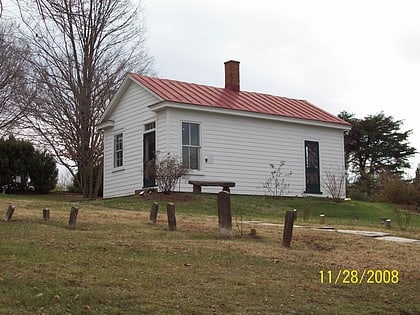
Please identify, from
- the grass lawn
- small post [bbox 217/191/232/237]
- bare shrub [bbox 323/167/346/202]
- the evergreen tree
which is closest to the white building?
bare shrub [bbox 323/167/346/202]

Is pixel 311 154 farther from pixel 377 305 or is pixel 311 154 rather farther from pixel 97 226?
pixel 377 305

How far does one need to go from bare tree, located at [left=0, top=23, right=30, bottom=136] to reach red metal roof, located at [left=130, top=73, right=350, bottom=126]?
970 centimetres

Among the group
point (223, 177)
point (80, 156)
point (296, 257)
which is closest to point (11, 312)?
point (296, 257)

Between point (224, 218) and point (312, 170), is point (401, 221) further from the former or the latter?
point (224, 218)

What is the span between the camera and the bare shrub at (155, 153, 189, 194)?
21.8 m

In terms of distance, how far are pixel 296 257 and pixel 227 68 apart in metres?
18.6

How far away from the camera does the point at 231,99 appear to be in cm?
2611

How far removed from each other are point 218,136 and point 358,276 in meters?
15.1

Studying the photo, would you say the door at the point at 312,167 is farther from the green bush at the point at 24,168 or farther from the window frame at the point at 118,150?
the green bush at the point at 24,168

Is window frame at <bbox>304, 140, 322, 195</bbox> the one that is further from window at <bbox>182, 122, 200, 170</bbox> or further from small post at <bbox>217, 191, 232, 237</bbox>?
small post at <bbox>217, 191, 232, 237</bbox>

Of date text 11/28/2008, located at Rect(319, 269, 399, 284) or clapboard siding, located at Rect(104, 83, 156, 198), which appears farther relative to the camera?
clapboard siding, located at Rect(104, 83, 156, 198)

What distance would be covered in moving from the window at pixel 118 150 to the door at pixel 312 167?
278 inches

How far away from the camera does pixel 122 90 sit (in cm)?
2647

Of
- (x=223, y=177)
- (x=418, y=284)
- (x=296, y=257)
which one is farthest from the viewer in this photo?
(x=223, y=177)
